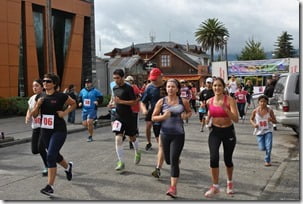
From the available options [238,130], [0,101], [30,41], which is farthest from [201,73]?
[238,130]

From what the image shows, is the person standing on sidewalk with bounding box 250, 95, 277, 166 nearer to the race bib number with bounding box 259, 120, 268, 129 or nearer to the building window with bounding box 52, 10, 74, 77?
the race bib number with bounding box 259, 120, 268, 129

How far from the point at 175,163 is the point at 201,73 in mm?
61380

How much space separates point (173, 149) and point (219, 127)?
2.25ft

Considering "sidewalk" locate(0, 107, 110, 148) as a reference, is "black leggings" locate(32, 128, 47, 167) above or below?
above

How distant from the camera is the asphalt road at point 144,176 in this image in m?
6.19

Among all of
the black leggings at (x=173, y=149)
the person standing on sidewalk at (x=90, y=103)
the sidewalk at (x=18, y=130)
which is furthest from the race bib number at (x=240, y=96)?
the black leggings at (x=173, y=149)

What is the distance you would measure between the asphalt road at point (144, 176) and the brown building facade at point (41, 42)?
11778mm

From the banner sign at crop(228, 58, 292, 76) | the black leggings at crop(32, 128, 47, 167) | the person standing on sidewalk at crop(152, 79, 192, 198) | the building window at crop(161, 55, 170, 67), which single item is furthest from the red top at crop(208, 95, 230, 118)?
the building window at crop(161, 55, 170, 67)

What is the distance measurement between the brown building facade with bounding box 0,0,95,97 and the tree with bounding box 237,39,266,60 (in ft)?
170

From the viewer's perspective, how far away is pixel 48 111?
6.55 meters

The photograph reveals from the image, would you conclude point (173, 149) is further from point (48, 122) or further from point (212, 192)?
point (48, 122)

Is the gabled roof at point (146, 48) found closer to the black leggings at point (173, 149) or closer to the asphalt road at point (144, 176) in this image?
the asphalt road at point (144, 176)

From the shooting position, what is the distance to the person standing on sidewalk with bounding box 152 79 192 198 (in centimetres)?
621

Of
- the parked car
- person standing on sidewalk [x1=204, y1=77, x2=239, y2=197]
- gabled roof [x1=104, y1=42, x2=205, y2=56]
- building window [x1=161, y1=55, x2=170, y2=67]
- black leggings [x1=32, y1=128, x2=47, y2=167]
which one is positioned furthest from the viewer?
gabled roof [x1=104, y1=42, x2=205, y2=56]
